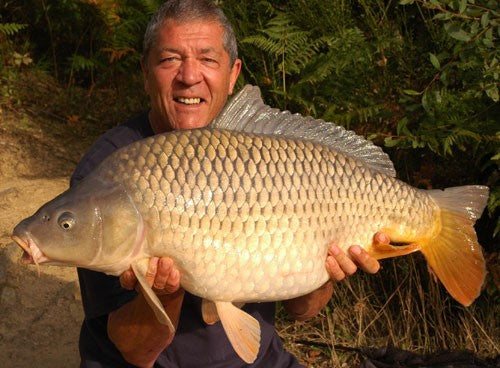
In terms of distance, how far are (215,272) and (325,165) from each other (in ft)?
1.17

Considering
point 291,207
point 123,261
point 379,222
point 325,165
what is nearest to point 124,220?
point 123,261

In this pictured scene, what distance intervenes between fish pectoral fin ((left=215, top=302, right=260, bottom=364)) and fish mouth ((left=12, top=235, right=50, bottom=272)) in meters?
0.39

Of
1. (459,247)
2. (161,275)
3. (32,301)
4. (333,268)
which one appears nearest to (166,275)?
(161,275)

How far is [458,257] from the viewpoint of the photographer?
169cm

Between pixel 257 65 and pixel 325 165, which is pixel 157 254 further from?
pixel 257 65

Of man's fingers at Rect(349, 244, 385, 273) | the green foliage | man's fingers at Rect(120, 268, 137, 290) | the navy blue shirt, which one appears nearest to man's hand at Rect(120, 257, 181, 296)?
man's fingers at Rect(120, 268, 137, 290)

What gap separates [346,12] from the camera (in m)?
3.00

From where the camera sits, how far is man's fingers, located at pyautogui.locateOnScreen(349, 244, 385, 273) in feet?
5.28

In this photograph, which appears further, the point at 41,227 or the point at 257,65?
the point at 257,65

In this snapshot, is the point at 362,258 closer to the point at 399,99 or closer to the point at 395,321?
the point at 399,99

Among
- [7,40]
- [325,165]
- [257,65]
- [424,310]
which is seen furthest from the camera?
[7,40]

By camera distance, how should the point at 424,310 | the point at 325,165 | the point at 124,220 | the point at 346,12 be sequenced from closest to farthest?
the point at 124,220 < the point at 325,165 < the point at 424,310 < the point at 346,12

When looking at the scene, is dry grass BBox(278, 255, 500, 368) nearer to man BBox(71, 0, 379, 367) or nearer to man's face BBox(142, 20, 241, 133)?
man BBox(71, 0, 379, 367)

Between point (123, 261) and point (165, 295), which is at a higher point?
point (123, 261)
